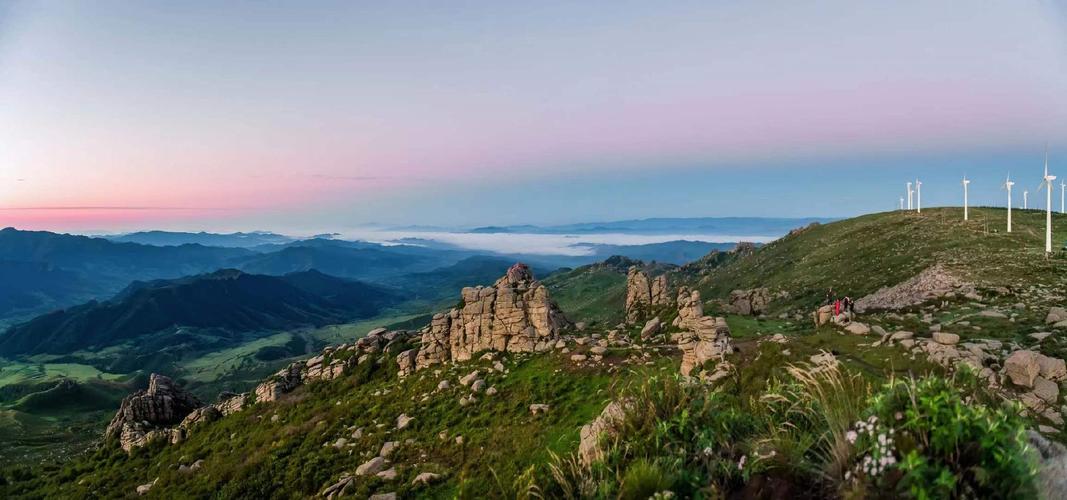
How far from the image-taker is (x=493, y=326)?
40.8 m

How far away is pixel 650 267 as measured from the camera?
184000 millimetres

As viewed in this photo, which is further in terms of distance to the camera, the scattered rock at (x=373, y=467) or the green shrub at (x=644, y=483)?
the scattered rock at (x=373, y=467)

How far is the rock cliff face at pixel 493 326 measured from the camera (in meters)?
39.4

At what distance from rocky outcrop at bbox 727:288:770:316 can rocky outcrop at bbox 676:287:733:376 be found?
49.1 feet

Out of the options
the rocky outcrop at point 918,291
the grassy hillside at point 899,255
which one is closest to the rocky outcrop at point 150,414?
the rocky outcrop at point 918,291

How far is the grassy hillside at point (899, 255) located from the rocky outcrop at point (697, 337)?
25073mm

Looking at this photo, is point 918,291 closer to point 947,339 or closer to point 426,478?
point 947,339

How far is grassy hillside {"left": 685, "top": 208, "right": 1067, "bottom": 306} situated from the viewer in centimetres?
4576

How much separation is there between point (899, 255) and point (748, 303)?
29269 mm

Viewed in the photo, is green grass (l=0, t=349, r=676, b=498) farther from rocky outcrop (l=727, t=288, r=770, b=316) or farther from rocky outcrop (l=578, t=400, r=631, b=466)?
rocky outcrop (l=727, t=288, r=770, b=316)

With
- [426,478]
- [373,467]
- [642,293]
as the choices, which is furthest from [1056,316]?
[373,467]

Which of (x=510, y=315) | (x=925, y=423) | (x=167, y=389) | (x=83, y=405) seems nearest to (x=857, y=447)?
(x=925, y=423)

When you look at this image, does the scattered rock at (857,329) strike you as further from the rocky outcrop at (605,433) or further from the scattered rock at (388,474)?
the scattered rock at (388,474)

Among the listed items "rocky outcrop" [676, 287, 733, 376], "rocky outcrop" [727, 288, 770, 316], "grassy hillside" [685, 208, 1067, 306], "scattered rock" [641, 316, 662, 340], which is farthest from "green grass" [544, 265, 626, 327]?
"rocky outcrop" [676, 287, 733, 376]
